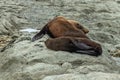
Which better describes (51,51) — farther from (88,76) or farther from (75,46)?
(88,76)

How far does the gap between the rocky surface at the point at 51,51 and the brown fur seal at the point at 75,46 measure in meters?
0.12

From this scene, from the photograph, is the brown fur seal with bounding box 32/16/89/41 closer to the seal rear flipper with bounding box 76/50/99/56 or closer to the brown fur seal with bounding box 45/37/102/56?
the brown fur seal with bounding box 45/37/102/56

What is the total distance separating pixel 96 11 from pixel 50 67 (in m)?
9.13

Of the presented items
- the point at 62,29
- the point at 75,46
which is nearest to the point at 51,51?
the point at 75,46

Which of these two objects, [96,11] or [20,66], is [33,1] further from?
[20,66]

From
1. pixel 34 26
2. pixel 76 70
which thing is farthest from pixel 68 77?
pixel 34 26

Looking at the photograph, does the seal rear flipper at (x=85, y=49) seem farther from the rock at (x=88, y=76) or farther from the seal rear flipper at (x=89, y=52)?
the rock at (x=88, y=76)

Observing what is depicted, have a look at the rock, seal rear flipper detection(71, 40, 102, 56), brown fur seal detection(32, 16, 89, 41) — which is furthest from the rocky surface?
brown fur seal detection(32, 16, 89, 41)

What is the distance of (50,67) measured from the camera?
6492mm

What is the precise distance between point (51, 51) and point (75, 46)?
0.39m

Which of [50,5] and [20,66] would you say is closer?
[20,66]

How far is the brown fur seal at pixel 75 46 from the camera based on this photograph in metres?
7.16

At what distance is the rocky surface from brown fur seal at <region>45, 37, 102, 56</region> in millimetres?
115

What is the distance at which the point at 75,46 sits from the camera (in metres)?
7.14
